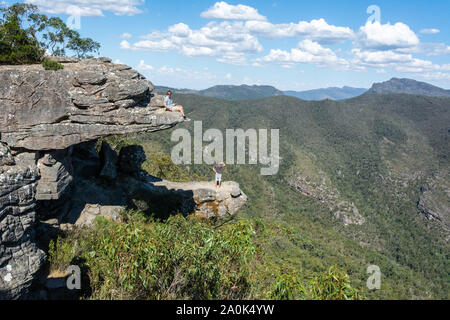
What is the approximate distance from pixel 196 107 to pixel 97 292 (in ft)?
633

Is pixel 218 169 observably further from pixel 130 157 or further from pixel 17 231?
pixel 17 231

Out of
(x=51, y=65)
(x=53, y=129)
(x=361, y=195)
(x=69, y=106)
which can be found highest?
(x=51, y=65)

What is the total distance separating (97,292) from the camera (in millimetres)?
9539

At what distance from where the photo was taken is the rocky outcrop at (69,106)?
1353 centimetres

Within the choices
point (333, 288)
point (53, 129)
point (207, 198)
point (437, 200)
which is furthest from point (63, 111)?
point (437, 200)

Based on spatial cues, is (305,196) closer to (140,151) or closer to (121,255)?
(140,151)

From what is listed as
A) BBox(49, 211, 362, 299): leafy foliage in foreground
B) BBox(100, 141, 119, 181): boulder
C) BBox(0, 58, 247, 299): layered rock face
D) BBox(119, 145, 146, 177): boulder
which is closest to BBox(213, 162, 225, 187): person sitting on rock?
BBox(119, 145, 146, 177): boulder

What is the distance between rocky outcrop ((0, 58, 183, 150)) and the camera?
44.4 ft

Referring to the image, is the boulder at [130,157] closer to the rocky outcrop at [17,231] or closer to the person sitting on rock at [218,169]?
the person sitting on rock at [218,169]

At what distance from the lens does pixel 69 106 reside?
46.5 ft

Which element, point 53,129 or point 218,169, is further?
point 218,169

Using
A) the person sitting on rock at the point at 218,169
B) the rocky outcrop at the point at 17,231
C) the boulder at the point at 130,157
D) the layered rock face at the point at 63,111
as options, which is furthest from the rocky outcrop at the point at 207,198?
the rocky outcrop at the point at 17,231

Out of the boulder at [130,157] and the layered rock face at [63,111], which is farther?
the boulder at [130,157]
